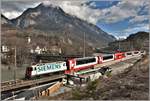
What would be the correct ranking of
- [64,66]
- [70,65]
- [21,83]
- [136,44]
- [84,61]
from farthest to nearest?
[136,44], [84,61], [70,65], [64,66], [21,83]

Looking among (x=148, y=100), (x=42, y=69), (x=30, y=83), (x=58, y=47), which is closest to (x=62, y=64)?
(x=42, y=69)

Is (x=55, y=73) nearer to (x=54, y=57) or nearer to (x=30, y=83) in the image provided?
(x=30, y=83)

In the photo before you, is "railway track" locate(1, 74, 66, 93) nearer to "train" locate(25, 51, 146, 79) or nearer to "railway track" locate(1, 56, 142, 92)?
"railway track" locate(1, 56, 142, 92)

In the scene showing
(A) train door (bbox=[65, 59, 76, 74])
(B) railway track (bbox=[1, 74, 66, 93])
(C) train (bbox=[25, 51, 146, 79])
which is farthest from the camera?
(A) train door (bbox=[65, 59, 76, 74])

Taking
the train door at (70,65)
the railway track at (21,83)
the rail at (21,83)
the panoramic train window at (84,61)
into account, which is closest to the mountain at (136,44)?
the panoramic train window at (84,61)

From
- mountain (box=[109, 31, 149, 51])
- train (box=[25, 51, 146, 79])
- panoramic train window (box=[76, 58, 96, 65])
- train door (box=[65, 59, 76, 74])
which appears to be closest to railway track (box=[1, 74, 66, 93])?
train (box=[25, 51, 146, 79])

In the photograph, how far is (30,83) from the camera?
29250mm

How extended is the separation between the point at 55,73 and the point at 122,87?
21980mm

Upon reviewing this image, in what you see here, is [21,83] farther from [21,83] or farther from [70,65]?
[70,65]

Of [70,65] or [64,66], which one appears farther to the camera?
[70,65]

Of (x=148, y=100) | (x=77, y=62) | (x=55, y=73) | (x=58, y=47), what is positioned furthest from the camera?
(x=58, y=47)

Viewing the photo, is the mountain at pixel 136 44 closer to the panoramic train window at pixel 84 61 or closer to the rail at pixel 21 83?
the panoramic train window at pixel 84 61

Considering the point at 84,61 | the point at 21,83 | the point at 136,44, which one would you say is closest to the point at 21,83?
the point at 21,83

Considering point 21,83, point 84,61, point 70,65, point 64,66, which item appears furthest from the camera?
point 84,61
